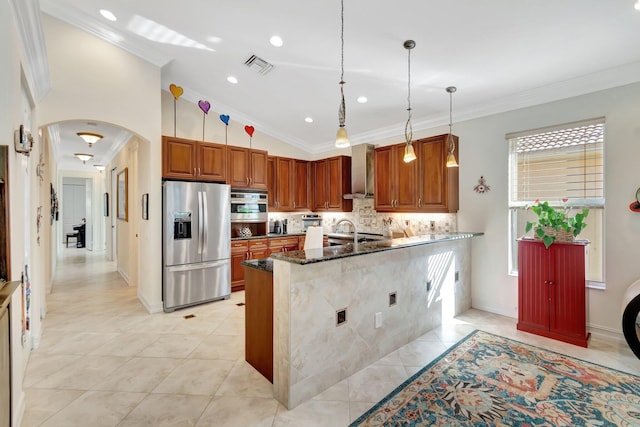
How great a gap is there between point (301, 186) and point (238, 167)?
156 centimetres

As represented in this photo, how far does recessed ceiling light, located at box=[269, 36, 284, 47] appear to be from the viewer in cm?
323

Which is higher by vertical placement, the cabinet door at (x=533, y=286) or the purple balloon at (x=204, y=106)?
the purple balloon at (x=204, y=106)

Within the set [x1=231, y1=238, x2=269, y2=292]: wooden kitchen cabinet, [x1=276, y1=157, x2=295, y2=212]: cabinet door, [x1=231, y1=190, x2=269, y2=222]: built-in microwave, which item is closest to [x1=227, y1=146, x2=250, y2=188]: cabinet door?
[x1=231, y1=190, x2=269, y2=222]: built-in microwave

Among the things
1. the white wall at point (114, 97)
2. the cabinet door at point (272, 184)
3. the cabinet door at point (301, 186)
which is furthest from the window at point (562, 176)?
the white wall at point (114, 97)

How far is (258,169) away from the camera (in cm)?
525

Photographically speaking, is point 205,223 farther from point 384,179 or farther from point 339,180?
point 384,179

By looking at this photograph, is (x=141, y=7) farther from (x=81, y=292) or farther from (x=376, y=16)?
(x=81, y=292)

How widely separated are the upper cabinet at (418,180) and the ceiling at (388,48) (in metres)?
0.56

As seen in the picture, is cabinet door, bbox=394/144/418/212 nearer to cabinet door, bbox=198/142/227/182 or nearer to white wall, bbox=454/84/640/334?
white wall, bbox=454/84/640/334

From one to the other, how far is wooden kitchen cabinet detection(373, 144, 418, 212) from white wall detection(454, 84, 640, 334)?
68cm

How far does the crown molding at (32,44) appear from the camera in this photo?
1925 millimetres

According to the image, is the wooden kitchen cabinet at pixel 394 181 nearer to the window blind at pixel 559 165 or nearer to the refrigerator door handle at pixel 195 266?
the window blind at pixel 559 165

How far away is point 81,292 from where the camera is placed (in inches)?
194

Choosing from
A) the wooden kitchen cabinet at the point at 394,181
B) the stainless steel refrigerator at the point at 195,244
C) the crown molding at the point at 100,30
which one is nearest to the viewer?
the crown molding at the point at 100,30
